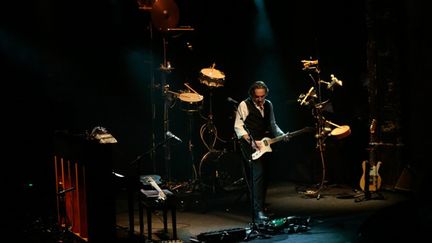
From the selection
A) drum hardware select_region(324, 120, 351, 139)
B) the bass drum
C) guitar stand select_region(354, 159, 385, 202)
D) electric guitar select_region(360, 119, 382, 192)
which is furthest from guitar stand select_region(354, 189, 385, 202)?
the bass drum

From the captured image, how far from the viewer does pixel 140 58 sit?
1338cm

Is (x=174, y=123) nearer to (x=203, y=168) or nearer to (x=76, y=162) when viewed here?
(x=203, y=168)

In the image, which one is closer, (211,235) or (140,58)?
(211,235)

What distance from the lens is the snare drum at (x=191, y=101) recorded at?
12062 mm

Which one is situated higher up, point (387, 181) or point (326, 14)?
point (326, 14)

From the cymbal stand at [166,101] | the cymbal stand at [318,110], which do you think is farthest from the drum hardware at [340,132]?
the cymbal stand at [166,101]

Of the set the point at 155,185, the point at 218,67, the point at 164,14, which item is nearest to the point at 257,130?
the point at 155,185

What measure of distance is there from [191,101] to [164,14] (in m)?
1.78

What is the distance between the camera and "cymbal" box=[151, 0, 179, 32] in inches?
479

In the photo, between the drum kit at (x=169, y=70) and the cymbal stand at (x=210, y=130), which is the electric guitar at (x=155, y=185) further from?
the cymbal stand at (x=210, y=130)

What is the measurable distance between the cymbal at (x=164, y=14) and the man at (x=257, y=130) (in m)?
3.12

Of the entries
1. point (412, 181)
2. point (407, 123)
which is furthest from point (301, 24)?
point (412, 181)

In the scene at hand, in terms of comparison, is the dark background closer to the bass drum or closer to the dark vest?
the bass drum

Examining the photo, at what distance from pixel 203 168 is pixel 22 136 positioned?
13.9 ft
